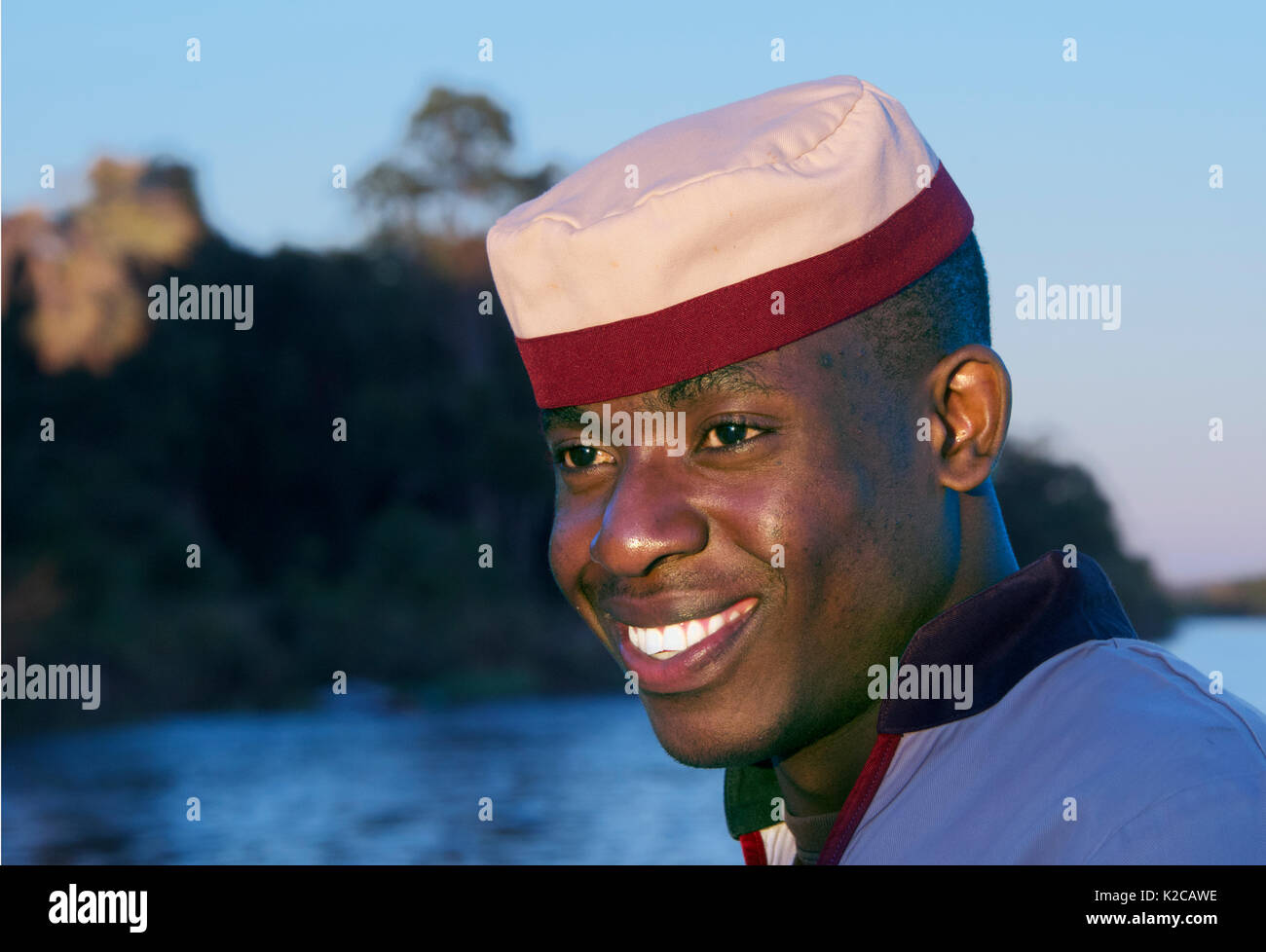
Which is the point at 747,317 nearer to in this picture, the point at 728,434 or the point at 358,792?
the point at 728,434

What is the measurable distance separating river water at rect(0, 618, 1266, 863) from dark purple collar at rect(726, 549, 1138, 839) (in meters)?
18.8

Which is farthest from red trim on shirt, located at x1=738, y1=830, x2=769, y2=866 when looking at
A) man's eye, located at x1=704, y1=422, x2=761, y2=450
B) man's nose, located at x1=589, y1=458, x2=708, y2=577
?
man's eye, located at x1=704, y1=422, x2=761, y2=450

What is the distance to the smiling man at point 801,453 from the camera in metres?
1.97

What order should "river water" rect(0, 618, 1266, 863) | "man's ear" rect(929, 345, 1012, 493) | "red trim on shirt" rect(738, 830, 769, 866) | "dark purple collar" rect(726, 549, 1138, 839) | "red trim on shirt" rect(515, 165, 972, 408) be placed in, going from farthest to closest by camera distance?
Answer: "river water" rect(0, 618, 1266, 863) → "red trim on shirt" rect(738, 830, 769, 866) → "man's ear" rect(929, 345, 1012, 493) → "red trim on shirt" rect(515, 165, 972, 408) → "dark purple collar" rect(726, 549, 1138, 839)

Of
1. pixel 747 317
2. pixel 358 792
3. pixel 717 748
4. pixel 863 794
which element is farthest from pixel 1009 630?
pixel 358 792

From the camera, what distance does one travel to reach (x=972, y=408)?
2.16 m

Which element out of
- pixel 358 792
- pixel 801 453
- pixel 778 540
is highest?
pixel 801 453

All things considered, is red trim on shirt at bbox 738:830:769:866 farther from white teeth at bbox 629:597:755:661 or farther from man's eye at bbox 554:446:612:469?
man's eye at bbox 554:446:612:469

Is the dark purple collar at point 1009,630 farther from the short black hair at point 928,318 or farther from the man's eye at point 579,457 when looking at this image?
the man's eye at point 579,457

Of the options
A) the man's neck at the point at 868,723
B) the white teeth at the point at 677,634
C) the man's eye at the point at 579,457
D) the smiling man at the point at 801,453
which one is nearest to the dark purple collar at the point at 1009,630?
the smiling man at the point at 801,453

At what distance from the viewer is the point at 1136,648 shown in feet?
5.97

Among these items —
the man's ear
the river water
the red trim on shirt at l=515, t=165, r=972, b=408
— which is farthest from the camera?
the river water

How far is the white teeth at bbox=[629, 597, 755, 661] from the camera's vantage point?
2.03 metres

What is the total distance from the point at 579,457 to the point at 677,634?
31 centimetres
